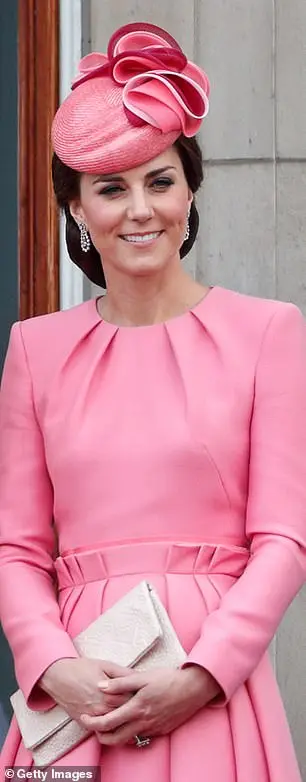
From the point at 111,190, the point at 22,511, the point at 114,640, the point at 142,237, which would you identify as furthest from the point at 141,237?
the point at 114,640

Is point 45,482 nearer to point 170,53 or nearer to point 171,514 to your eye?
point 171,514

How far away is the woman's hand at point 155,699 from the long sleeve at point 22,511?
249 millimetres

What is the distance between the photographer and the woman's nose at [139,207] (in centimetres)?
340

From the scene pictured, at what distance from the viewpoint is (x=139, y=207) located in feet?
11.2

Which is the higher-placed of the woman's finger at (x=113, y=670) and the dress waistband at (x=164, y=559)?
the dress waistband at (x=164, y=559)

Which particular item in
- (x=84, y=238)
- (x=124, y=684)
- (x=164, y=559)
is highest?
(x=84, y=238)

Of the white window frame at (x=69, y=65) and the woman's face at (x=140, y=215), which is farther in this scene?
the white window frame at (x=69, y=65)

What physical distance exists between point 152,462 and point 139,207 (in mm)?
453

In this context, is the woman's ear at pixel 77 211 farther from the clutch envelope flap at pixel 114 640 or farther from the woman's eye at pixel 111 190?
the clutch envelope flap at pixel 114 640

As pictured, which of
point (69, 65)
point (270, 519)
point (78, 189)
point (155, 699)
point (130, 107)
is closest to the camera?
point (155, 699)

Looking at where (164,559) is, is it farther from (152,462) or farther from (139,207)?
(139,207)

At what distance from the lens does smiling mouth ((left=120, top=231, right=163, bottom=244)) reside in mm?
3430

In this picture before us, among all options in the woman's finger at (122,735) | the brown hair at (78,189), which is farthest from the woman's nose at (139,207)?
the woman's finger at (122,735)

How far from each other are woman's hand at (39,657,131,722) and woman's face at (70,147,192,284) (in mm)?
718
